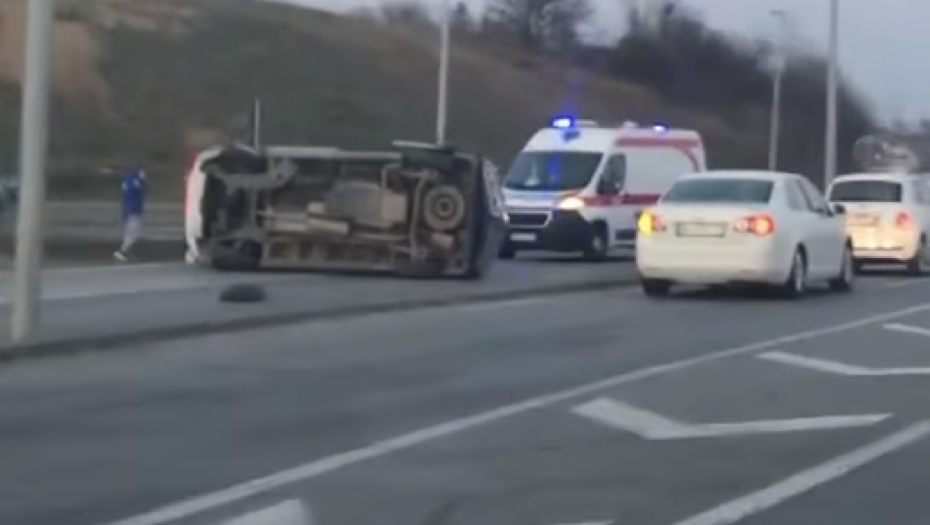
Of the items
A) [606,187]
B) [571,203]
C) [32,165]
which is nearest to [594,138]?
[606,187]

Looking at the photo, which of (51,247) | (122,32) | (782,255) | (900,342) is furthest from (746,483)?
(122,32)

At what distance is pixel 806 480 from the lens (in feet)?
37.8

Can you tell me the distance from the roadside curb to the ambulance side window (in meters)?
9.22

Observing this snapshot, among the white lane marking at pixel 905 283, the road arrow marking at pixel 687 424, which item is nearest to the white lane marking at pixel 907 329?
→ the road arrow marking at pixel 687 424

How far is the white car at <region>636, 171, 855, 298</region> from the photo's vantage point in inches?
1018

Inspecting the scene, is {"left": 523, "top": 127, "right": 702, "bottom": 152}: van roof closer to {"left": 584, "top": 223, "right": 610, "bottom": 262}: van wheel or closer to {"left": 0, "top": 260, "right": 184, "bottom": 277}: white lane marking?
{"left": 584, "top": 223, "right": 610, "bottom": 262}: van wheel

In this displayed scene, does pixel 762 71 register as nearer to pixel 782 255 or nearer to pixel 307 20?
pixel 307 20

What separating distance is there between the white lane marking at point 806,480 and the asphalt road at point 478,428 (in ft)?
0.08

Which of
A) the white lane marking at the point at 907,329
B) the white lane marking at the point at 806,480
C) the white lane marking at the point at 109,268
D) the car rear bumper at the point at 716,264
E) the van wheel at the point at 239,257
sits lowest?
the white lane marking at the point at 109,268

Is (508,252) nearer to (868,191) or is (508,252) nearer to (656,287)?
(868,191)

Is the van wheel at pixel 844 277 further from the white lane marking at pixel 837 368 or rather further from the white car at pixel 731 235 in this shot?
the white lane marking at pixel 837 368

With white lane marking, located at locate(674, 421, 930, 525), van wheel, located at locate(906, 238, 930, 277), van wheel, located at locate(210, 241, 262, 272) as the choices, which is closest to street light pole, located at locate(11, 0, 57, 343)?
white lane marking, located at locate(674, 421, 930, 525)

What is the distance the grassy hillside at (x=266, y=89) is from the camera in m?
85.7

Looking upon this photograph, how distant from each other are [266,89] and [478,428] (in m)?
81.8
